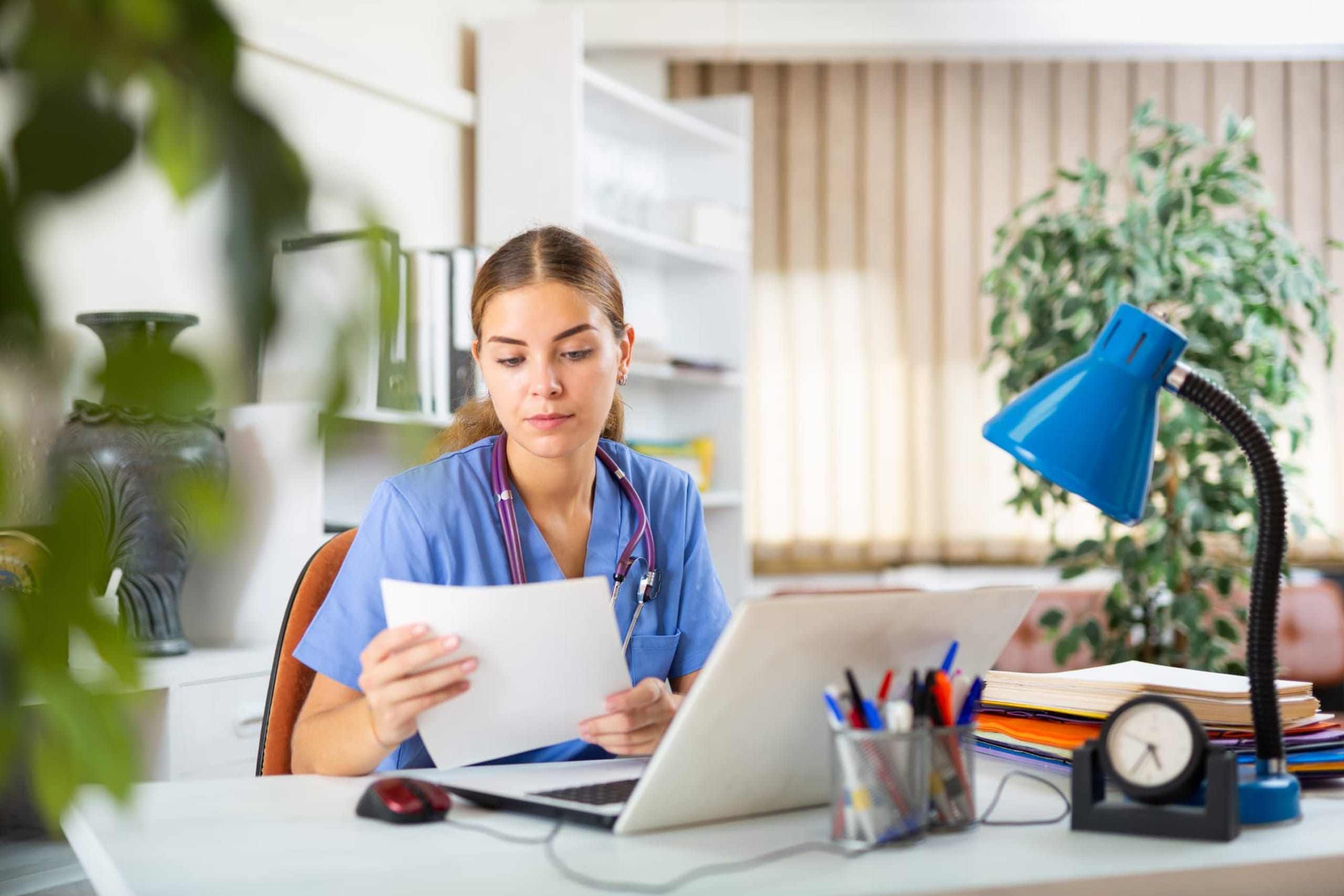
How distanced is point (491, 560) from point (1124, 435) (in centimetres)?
71

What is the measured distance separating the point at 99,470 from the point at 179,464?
0.02m

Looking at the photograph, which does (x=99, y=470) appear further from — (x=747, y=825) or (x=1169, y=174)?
(x=1169, y=174)

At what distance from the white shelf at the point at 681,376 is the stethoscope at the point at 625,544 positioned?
1.86m

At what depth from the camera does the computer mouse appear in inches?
36.4

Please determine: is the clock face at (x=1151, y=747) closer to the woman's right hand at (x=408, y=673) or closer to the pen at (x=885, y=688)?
the pen at (x=885, y=688)

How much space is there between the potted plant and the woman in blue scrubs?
155cm

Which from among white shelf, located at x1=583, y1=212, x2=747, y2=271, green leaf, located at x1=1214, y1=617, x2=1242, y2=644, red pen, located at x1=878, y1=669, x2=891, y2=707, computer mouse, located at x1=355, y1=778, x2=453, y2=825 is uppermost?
white shelf, located at x1=583, y1=212, x2=747, y2=271

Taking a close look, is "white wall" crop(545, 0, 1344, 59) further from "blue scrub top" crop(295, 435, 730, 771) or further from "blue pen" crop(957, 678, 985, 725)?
"blue pen" crop(957, 678, 985, 725)

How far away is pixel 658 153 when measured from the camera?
3939mm

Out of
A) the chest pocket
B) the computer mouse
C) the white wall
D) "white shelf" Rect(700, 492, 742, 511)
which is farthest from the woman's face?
the white wall

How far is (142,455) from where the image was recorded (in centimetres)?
23

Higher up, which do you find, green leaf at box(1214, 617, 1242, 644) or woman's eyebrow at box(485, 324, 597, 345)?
woman's eyebrow at box(485, 324, 597, 345)

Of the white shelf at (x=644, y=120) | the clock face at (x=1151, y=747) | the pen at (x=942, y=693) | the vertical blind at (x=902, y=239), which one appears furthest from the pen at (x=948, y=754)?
the vertical blind at (x=902, y=239)

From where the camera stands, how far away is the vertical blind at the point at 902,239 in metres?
4.16
